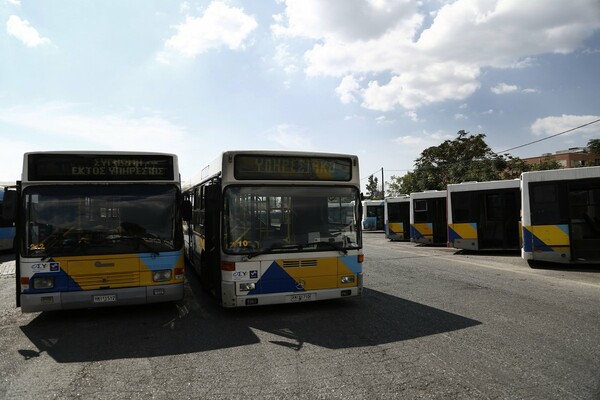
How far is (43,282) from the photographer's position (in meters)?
6.70

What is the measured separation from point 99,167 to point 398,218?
2281 centimetres

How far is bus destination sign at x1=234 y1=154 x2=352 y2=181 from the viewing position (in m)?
7.21

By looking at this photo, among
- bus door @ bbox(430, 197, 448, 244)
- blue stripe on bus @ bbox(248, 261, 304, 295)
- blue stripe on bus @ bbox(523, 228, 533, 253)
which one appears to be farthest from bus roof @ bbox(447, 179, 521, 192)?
blue stripe on bus @ bbox(248, 261, 304, 295)

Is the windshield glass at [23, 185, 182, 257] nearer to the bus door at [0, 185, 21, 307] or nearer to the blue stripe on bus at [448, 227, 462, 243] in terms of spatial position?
the bus door at [0, 185, 21, 307]

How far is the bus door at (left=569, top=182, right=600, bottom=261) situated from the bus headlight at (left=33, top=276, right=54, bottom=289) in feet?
43.8

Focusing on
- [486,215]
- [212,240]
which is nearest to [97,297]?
[212,240]

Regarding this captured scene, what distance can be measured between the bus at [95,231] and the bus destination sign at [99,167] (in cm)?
1

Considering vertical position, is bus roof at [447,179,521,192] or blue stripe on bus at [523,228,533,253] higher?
bus roof at [447,179,521,192]

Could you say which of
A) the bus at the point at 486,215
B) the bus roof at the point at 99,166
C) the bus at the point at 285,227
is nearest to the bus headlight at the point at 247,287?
the bus at the point at 285,227

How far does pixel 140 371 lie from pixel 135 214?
10.3ft

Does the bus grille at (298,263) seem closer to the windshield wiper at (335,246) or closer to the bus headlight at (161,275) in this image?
the windshield wiper at (335,246)

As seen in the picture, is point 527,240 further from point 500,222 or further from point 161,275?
point 161,275

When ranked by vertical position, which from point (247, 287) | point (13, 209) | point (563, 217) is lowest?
point (247, 287)

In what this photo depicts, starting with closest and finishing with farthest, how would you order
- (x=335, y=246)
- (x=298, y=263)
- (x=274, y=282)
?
(x=274, y=282) < (x=298, y=263) < (x=335, y=246)
